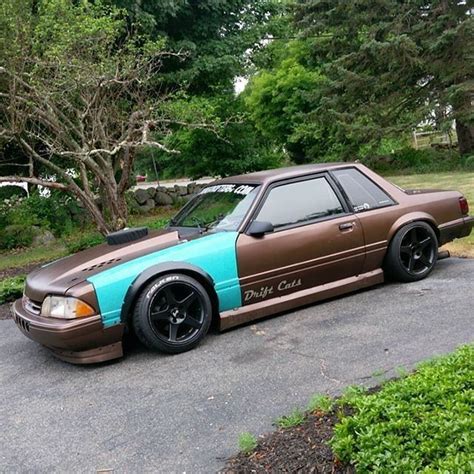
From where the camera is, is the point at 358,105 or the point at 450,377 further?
the point at 358,105

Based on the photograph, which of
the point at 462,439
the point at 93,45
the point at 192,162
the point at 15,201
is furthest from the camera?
the point at 192,162

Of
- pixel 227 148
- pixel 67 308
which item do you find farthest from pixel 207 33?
pixel 67 308

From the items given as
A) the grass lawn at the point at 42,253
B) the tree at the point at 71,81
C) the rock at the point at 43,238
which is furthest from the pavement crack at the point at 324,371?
the rock at the point at 43,238

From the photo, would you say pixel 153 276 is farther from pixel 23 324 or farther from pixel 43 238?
pixel 43 238

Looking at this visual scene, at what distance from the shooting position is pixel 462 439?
7.36 feet

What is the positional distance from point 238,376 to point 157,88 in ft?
33.5

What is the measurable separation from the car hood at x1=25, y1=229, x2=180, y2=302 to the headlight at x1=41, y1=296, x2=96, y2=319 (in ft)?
0.23

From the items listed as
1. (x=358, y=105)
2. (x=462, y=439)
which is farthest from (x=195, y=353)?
(x=358, y=105)

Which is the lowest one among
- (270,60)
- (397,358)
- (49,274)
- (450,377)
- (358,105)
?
(397,358)

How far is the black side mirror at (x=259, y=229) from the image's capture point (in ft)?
16.3

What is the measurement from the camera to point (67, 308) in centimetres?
435

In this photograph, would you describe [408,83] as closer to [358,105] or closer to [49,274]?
[358,105]

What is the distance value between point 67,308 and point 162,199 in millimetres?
13997

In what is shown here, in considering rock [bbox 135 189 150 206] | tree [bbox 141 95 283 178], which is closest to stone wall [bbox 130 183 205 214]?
rock [bbox 135 189 150 206]
